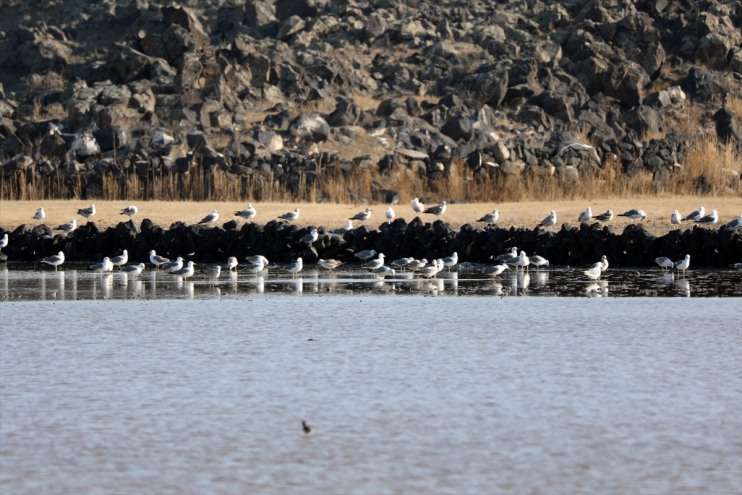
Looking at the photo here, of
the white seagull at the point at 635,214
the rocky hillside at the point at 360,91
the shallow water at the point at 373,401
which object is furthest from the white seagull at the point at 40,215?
the shallow water at the point at 373,401

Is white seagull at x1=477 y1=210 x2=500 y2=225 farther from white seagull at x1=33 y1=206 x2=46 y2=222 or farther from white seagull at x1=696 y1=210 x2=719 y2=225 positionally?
white seagull at x1=33 y1=206 x2=46 y2=222

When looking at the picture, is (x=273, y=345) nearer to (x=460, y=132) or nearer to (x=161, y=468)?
(x=161, y=468)

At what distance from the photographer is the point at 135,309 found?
1930 cm

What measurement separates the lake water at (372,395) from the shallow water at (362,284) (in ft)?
3.46

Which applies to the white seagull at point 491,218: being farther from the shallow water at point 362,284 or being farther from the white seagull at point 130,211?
the white seagull at point 130,211

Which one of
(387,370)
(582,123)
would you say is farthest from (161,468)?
(582,123)

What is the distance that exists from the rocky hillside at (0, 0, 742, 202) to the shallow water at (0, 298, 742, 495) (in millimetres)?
18471

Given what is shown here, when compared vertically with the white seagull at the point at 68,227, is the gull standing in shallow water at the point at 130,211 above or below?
above

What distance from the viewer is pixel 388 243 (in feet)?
91.7

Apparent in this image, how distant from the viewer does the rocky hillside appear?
36875 mm

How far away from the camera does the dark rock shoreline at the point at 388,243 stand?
26406 millimetres

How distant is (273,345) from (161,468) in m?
5.75

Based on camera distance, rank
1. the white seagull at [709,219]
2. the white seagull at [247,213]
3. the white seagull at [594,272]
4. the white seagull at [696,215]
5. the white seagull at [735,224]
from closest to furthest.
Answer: the white seagull at [594,272], the white seagull at [735,224], the white seagull at [709,219], the white seagull at [696,215], the white seagull at [247,213]

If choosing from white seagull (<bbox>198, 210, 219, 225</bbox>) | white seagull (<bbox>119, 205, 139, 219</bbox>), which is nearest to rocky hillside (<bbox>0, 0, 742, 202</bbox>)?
white seagull (<bbox>119, 205, 139, 219</bbox>)
